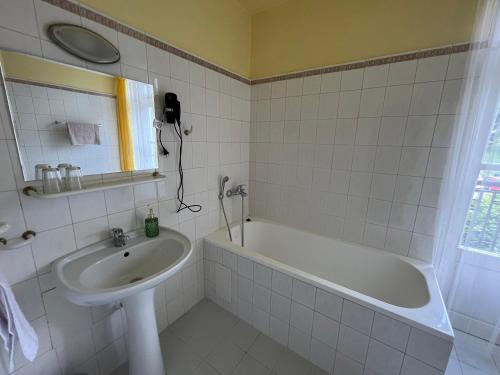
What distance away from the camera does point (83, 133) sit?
102 cm

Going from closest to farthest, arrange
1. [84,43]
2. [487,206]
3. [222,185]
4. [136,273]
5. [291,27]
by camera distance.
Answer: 1. [84,43]
2. [136,273]
3. [487,206]
4. [291,27]
5. [222,185]

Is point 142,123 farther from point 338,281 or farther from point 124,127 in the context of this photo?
point 338,281

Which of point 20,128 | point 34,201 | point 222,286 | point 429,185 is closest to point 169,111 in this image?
point 20,128

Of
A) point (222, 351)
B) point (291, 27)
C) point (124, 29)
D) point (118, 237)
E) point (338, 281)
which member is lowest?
point (222, 351)

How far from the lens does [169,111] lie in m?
1.31

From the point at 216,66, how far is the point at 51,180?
1.35 m

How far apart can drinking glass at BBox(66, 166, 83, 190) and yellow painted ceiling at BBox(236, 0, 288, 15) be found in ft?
6.05

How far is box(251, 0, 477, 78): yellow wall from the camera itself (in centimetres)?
126

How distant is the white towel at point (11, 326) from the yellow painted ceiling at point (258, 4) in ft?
7.62

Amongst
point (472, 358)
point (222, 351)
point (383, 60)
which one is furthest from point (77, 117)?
point (472, 358)

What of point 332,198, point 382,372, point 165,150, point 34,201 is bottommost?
point 382,372

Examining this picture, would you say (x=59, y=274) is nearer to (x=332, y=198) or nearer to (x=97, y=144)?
(x=97, y=144)

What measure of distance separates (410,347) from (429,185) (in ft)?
3.27

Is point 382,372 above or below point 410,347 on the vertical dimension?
below
